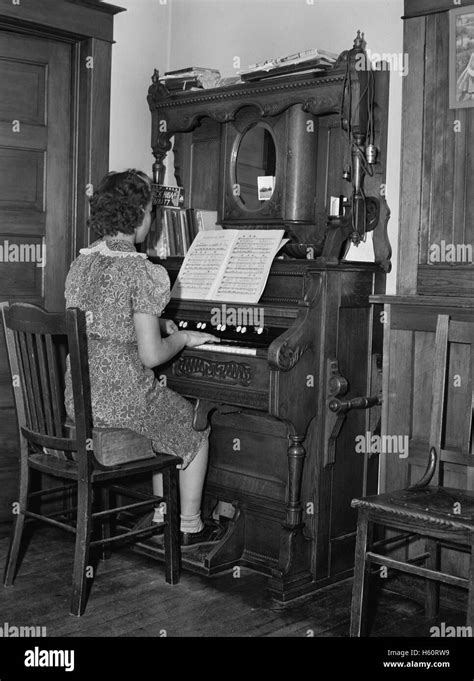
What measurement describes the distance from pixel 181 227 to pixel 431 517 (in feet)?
6.76

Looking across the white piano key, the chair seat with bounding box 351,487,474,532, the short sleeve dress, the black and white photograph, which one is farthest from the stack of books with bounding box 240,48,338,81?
the chair seat with bounding box 351,487,474,532

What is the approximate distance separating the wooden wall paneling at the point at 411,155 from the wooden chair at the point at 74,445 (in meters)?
1.25

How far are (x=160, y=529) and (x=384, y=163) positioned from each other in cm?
176

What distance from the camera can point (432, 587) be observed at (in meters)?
3.20

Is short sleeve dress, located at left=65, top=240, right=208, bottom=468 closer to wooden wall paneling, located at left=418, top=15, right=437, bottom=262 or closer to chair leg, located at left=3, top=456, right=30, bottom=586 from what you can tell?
chair leg, located at left=3, top=456, right=30, bottom=586

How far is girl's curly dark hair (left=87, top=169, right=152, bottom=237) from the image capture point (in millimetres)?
3273

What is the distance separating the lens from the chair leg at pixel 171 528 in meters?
3.36

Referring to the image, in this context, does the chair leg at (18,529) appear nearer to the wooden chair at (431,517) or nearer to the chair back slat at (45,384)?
the chair back slat at (45,384)

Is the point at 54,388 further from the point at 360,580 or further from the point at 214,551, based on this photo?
the point at 360,580

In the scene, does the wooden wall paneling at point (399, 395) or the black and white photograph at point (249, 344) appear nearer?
the black and white photograph at point (249, 344)

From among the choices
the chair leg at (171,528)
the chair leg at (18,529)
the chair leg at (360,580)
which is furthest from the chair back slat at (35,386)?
the chair leg at (360,580)

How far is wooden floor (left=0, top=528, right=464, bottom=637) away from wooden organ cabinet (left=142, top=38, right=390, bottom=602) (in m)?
0.12

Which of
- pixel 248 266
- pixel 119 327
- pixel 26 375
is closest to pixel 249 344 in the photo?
pixel 248 266
